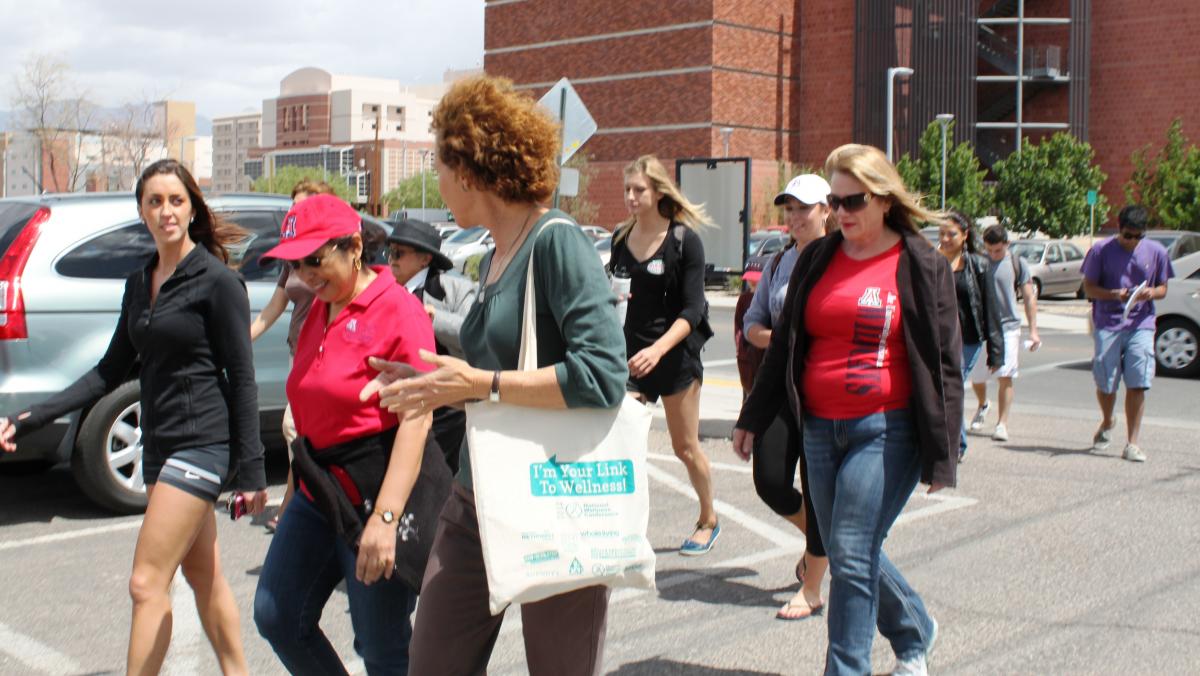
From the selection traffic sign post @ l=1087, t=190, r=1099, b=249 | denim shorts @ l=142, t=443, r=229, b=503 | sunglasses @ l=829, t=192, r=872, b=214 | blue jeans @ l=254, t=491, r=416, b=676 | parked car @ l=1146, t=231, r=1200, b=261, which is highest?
traffic sign post @ l=1087, t=190, r=1099, b=249

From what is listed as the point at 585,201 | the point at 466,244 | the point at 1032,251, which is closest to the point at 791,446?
the point at 1032,251

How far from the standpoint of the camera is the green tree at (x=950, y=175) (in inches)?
1995

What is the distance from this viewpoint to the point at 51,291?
696cm

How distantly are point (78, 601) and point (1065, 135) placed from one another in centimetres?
5171

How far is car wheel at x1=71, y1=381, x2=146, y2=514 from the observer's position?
7082 mm

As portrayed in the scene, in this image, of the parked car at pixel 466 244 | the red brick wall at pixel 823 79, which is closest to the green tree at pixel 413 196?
the red brick wall at pixel 823 79

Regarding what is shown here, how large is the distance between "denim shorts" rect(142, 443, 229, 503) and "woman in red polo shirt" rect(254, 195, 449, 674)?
40 centimetres

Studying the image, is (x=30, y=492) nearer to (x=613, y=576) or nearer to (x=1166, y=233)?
(x=613, y=576)

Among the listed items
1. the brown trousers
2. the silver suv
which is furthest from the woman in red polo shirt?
the silver suv

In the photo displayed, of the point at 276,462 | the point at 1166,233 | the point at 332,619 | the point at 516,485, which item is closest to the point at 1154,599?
the point at 332,619

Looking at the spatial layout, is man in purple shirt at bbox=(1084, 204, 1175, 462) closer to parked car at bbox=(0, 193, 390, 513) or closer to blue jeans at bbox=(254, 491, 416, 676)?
parked car at bbox=(0, 193, 390, 513)

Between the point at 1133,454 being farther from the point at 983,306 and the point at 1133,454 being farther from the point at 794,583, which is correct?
the point at 794,583

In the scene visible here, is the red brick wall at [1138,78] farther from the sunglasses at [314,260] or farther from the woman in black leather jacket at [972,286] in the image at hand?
the sunglasses at [314,260]

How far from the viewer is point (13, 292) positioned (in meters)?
6.78
